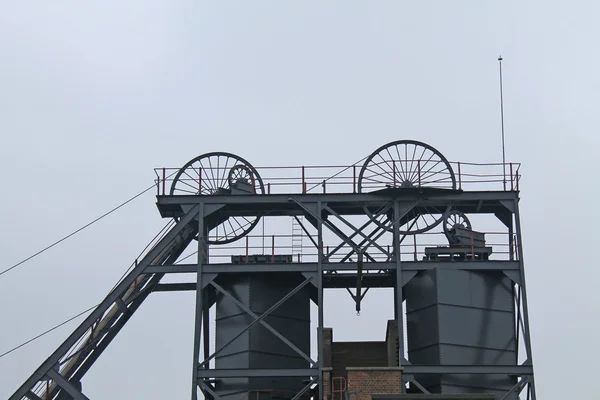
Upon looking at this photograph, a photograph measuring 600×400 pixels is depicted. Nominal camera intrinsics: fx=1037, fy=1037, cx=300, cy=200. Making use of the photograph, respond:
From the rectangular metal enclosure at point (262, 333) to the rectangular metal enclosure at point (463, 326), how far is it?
3.64 meters

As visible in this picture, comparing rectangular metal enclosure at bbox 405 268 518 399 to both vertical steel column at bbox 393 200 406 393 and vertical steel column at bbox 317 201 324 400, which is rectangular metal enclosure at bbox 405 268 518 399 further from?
vertical steel column at bbox 317 201 324 400

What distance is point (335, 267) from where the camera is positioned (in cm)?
3197

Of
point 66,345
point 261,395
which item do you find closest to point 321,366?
point 261,395

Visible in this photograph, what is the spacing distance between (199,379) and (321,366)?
3.65 metres

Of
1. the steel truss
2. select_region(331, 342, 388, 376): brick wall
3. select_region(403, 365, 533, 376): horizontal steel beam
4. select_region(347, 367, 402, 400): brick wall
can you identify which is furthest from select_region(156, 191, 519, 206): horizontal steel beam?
select_region(347, 367, 402, 400): brick wall

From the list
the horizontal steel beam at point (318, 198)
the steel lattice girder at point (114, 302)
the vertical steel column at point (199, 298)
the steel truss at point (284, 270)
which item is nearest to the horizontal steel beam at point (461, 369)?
the steel truss at point (284, 270)

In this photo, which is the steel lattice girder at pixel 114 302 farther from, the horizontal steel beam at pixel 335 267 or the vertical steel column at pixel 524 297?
the vertical steel column at pixel 524 297

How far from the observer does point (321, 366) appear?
30.8 m

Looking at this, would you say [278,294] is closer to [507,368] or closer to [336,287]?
[336,287]

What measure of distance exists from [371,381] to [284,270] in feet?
17.9

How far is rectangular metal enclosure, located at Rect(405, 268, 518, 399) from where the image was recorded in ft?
101

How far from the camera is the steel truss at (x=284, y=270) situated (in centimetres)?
3086

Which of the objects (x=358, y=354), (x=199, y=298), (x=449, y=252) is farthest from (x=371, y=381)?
(x=358, y=354)

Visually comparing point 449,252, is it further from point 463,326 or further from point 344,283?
point 344,283
